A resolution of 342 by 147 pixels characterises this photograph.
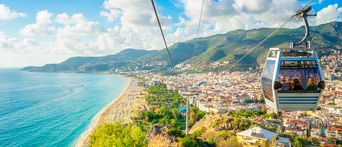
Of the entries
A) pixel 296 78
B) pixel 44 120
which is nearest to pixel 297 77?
pixel 296 78

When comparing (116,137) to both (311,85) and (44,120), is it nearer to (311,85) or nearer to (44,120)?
(311,85)

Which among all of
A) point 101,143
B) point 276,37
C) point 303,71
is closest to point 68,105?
point 101,143

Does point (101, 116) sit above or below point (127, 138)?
below

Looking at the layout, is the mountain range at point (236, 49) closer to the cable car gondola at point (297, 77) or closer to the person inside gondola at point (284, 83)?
the cable car gondola at point (297, 77)

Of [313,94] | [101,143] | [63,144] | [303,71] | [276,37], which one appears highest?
[276,37]

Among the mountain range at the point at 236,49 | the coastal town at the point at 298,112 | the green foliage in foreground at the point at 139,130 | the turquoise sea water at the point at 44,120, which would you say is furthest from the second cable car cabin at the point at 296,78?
the mountain range at the point at 236,49

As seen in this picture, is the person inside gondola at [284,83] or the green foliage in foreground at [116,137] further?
the green foliage in foreground at [116,137]

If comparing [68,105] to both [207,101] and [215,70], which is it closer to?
[207,101]
